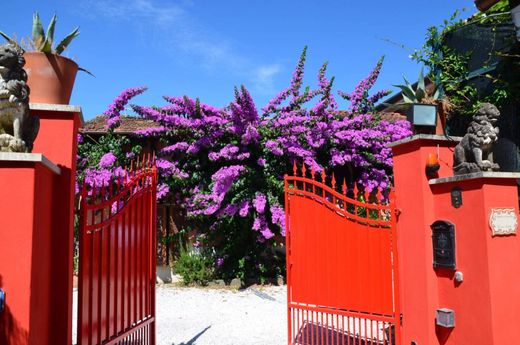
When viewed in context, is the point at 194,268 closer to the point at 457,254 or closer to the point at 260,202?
the point at 260,202

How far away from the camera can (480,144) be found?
12.7ft

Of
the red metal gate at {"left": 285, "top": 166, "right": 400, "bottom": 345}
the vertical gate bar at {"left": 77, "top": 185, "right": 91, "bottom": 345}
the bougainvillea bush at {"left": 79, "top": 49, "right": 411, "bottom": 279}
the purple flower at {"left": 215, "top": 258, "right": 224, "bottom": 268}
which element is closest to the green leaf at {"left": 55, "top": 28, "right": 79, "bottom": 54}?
the vertical gate bar at {"left": 77, "top": 185, "right": 91, "bottom": 345}

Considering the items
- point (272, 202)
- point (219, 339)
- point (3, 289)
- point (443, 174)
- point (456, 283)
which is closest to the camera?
point (3, 289)

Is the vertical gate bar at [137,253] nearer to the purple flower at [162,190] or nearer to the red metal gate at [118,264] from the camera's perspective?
the red metal gate at [118,264]

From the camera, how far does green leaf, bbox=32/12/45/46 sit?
331 centimetres

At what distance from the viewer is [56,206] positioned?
317 centimetres

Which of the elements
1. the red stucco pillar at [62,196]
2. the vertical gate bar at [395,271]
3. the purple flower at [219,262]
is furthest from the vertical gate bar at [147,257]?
the purple flower at [219,262]

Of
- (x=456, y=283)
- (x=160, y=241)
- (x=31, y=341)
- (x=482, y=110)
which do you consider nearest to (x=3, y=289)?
(x=31, y=341)

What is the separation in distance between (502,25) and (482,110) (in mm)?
2021

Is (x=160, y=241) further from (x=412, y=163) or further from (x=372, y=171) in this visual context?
(x=412, y=163)

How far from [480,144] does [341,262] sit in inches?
74.4

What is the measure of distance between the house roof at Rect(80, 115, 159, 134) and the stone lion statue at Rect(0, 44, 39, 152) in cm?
793

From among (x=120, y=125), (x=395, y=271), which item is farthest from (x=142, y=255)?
(x=120, y=125)

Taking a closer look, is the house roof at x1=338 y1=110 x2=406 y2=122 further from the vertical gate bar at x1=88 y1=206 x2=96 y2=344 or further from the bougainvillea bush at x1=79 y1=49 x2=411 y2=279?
the vertical gate bar at x1=88 y1=206 x2=96 y2=344
